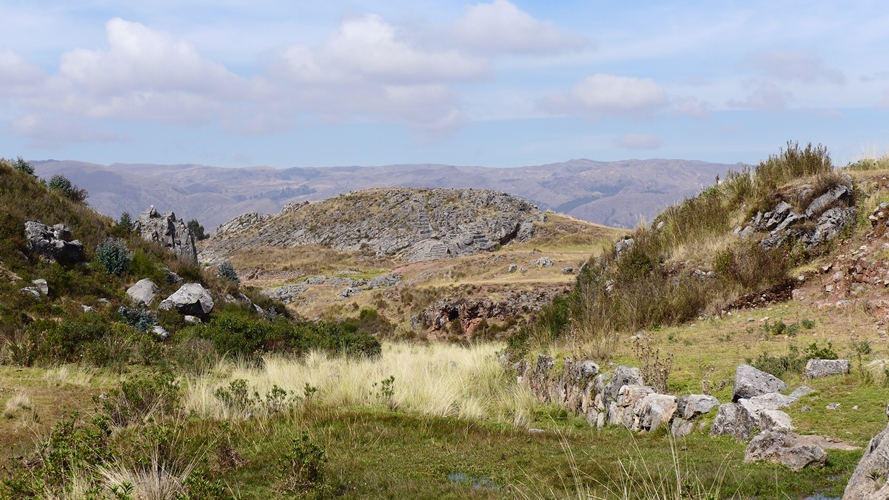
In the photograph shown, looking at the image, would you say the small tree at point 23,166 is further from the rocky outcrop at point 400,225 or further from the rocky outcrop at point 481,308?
the rocky outcrop at point 400,225

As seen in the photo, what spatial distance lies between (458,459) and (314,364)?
717 cm

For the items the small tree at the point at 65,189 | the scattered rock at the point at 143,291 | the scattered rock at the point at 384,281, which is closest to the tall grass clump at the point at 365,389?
the scattered rock at the point at 143,291

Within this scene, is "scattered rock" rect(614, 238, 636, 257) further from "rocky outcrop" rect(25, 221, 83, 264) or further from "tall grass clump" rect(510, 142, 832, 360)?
"rocky outcrop" rect(25, 221, 83, 264)

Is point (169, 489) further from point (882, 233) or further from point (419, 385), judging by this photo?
point (882, 233)

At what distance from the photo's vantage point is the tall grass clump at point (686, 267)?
1489 centimetres

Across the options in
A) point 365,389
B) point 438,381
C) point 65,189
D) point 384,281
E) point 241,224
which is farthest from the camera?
point 241,224

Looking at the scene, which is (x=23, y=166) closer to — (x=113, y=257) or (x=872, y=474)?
(x=113, y=257)

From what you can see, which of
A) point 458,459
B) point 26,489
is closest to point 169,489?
point 26,489

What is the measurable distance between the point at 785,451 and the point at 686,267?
447 inches

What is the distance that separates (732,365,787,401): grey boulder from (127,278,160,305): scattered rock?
687 inches

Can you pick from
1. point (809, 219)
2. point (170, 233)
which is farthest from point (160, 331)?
point (170, 233)

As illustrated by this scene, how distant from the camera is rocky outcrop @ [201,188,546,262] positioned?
237 feet

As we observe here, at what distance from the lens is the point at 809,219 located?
1595 centimetres

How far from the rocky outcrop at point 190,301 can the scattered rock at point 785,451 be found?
57.7 ft
